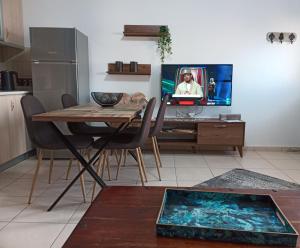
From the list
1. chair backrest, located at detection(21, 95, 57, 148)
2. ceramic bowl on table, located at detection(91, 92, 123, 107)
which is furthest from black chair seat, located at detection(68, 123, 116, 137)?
chair backrest, located at detection(21, 95, 57, 148)

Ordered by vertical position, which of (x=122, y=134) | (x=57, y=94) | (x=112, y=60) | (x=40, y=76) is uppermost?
(x=112, y=60)

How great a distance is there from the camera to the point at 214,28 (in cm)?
400

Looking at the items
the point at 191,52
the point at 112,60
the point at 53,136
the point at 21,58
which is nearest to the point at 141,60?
the point at 112,60

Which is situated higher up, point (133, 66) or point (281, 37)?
point (281, 37)

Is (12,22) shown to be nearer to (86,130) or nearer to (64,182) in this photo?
(86,130)

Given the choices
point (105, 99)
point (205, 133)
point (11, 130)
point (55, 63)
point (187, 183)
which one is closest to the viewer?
point (187, 183)

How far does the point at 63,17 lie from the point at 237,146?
3.24 meters

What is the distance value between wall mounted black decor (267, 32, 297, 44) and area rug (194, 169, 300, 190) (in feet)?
6.97

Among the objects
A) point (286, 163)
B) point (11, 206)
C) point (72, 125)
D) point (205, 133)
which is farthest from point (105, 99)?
point (286, 163)

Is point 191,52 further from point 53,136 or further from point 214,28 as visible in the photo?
point 53,136

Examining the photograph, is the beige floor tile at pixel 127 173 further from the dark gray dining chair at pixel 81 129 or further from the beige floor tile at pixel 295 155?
the beige floor tile at pixel 295 155

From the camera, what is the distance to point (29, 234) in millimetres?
1823

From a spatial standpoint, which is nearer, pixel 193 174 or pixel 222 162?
pixel 193 174

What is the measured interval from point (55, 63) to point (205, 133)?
2.26m
